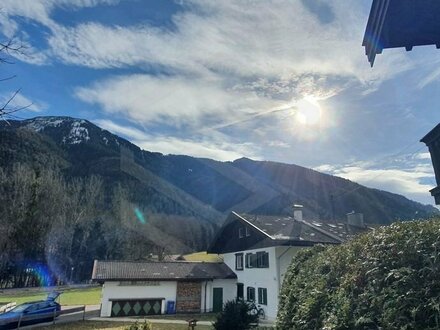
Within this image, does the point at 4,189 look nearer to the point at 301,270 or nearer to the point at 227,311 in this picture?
the point at 227,311

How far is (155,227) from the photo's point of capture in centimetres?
8338

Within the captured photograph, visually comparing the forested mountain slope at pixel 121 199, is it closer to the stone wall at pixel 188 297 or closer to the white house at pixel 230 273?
the white house at pixel 230 273

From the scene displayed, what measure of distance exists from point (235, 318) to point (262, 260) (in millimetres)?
10497

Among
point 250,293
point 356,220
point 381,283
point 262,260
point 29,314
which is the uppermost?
point 356,220

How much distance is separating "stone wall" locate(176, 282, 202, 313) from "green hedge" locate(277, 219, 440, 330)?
2089cm

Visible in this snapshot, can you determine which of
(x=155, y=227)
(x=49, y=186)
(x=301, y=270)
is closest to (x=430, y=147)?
(x=301, y=270)

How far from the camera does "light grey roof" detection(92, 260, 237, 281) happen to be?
972 inches

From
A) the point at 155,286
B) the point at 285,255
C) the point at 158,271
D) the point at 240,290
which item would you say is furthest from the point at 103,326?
the point at 285,255

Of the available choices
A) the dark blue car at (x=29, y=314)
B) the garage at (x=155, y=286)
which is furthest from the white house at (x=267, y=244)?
the dark blue car at (x=29, y=314)

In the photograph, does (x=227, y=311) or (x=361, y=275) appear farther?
(x=227, y=311)

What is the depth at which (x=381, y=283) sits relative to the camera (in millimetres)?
4664

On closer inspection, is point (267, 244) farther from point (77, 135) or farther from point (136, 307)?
point (77, 135)

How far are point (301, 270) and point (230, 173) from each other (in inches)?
4396

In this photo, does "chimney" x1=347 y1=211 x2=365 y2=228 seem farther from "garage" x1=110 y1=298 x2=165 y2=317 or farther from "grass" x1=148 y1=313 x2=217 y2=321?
"garage" x1=110 y1=298 x2=165 y2=317
